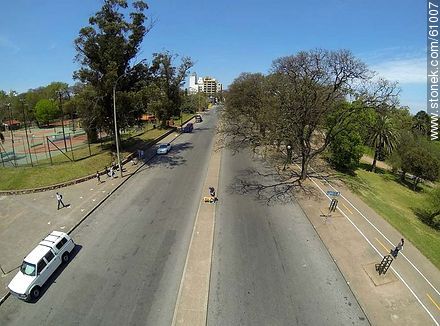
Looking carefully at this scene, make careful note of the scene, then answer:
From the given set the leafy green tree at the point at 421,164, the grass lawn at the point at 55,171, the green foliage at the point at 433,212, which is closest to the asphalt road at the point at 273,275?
the green foliage at the point at 433,212

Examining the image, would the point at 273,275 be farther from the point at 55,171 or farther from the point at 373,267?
the point at 55,171

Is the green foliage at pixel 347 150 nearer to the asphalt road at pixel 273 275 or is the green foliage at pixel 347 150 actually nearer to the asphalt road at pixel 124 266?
the asphalt road at pixel 273 275

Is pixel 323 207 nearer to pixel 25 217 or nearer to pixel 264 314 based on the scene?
pixel 264 314

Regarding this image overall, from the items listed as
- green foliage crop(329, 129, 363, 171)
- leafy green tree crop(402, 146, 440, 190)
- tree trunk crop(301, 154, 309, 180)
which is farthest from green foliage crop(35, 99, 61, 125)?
leafy green tree crop(402, 146, 440, 190)

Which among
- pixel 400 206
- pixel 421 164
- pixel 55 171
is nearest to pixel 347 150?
pixel 400 206

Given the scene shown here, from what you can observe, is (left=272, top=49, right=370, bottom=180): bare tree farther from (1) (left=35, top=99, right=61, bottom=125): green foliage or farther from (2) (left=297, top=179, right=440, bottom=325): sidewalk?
(1) (left=35, top=99, right=61, bottom=125): green foliage

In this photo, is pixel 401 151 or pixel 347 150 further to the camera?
pixel 401 151
